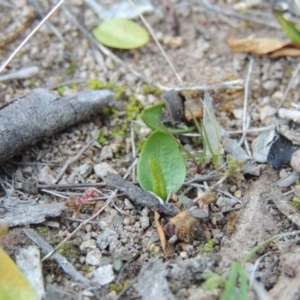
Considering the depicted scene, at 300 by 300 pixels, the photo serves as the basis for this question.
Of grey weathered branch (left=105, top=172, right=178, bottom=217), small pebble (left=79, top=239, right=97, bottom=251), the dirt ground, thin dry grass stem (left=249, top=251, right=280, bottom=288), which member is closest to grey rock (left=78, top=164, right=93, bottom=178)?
the dirt ground

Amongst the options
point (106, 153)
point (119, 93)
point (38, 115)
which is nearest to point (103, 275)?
point (106, 153)

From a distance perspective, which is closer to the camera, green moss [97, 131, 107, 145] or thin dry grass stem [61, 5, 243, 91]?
green moss [97, 131, 107, 145]

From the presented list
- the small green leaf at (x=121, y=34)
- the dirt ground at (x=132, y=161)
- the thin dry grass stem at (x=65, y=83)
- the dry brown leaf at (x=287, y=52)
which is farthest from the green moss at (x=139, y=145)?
the dry brown leaf at (x=287, y=52)

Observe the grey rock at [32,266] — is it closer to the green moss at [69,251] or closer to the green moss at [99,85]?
the green moss at [69,251]

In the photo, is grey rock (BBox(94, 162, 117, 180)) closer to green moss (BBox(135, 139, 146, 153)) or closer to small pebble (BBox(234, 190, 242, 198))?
green moss (BBox(135, 139, 146, 153))

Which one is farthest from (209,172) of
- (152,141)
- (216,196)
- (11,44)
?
(11,44)

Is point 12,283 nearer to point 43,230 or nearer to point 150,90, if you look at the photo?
point 43,230

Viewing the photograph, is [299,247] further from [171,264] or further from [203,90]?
[203,90]

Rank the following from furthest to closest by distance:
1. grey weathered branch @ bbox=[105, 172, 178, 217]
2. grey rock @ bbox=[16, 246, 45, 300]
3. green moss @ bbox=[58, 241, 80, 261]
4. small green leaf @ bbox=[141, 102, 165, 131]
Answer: small green leaf @ bbox=[141, 102, 165, 131] → grey weathered branch @ bbox=[105, 172, 178, 217] → green moss @ bbox=[58, 241, 80, 261] → grey rock @ bbox=[16, 246, 45, 300]
